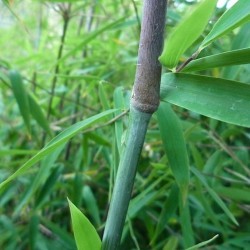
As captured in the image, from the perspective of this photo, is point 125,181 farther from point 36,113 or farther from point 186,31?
point 36,113

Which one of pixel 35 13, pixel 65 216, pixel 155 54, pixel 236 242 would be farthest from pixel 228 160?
pixel 35 13

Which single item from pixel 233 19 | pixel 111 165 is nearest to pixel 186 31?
pixel 233 19

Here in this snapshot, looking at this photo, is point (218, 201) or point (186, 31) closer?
point (186, 31)

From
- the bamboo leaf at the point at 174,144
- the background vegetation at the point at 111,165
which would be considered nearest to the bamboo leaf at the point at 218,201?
the background vegetation at the point at 111,165

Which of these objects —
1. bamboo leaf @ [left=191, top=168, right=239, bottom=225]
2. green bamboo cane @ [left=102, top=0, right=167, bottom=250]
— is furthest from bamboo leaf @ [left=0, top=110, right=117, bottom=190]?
bamboo leaf @ [left=191, top=168, right=239, bottom=225]

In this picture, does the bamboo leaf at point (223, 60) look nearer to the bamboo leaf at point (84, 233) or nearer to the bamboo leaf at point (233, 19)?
the bamboo leaf at point (233, 19)

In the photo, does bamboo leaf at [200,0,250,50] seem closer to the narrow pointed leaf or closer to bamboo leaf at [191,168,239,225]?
bamboo leaf at [191,168,239,225]
